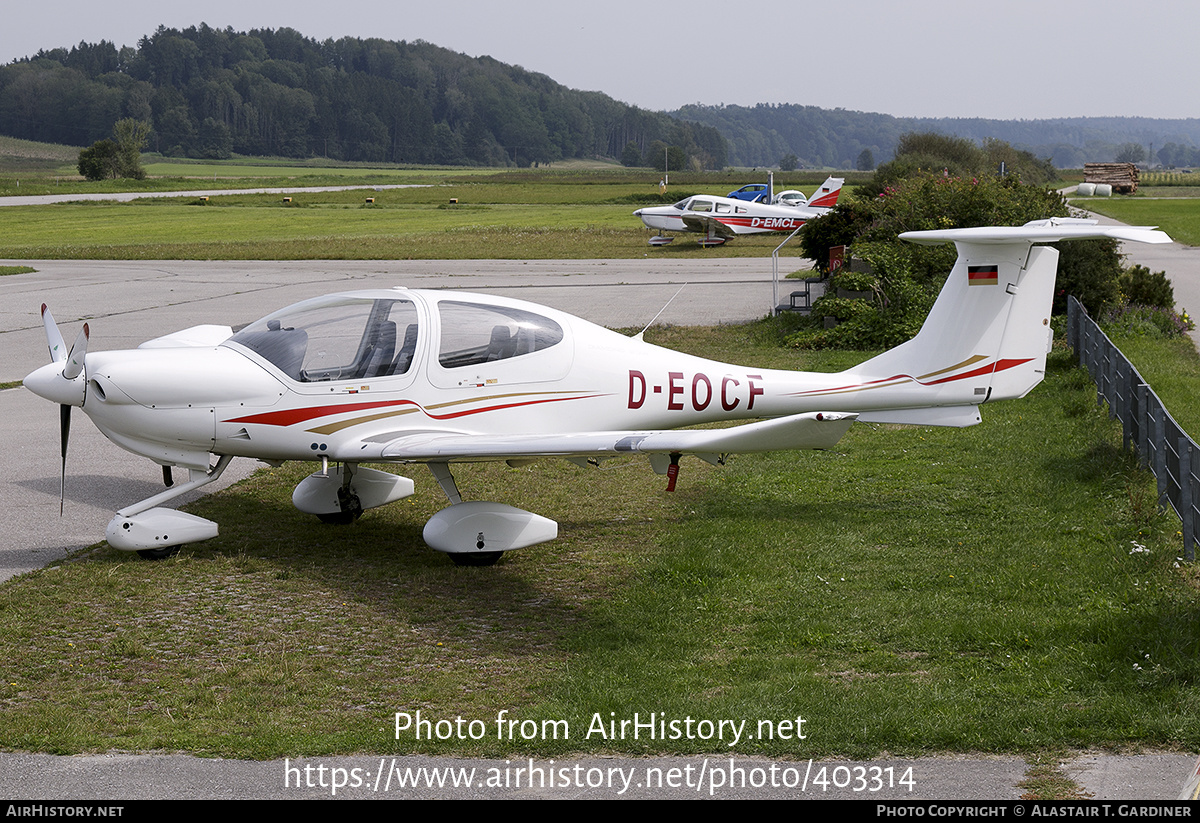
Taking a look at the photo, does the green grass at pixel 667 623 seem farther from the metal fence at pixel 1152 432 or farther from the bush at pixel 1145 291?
the bush at pixel 1145 291

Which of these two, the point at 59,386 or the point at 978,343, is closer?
the point at 59,386

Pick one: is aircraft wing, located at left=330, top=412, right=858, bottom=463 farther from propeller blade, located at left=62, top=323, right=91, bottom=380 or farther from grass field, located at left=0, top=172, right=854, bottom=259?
grass field, located at left=0, top=172, right=854, bottom=259

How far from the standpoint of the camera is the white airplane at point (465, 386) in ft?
28.5

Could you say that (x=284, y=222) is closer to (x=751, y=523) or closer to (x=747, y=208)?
(x=747, y=208)

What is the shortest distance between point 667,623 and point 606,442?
131 cm

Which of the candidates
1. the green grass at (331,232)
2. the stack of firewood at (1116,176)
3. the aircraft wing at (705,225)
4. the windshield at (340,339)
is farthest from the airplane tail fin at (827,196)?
the stack of firewood at (1116,176)

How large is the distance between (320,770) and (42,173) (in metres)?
153

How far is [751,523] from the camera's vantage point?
976 cm

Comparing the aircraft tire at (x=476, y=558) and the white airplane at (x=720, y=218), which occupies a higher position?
the white airplane at (x=720, y=218)

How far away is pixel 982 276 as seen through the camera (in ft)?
31.8

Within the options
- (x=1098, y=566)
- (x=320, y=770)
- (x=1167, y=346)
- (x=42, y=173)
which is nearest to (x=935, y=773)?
(x=320, y=770)

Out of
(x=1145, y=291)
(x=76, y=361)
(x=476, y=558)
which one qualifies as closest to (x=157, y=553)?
(x=76, y=361)

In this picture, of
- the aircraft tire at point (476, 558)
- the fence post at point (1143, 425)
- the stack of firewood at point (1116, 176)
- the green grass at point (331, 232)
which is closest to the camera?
the aircraft tire at point (476, 558)

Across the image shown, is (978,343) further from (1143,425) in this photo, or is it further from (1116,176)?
(1116,176)
